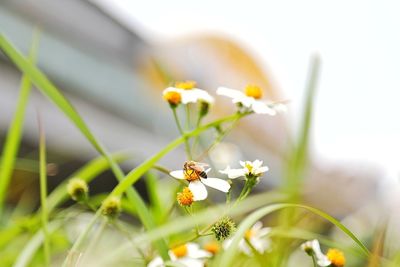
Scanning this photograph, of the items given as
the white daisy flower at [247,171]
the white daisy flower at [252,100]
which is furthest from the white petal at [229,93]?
the white daisy flower at [247,171]

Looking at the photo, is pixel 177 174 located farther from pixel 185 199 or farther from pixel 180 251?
pixel 180 251

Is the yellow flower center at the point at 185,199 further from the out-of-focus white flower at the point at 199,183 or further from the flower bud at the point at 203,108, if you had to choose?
the flower bud at the point at 203,108

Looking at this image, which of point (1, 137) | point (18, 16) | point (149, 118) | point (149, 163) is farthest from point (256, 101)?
point (149, 118)

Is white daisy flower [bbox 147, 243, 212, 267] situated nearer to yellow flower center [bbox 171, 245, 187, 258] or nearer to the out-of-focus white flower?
yellow flower center [bbox 171, 245, 187, 258]

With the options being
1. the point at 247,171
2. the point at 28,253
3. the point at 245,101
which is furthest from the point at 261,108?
the point at 28,253

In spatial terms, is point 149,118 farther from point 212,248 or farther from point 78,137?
point 212,248

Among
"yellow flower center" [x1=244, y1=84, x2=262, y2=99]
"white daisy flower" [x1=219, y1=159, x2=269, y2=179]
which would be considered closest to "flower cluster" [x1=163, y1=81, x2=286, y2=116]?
"yellow flower center" [x1=244, y1=84, x2=262, y2=99]
